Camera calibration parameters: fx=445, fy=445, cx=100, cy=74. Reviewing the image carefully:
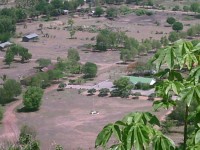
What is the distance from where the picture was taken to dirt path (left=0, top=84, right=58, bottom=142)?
20.9 m

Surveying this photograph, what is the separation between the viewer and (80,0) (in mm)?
58188

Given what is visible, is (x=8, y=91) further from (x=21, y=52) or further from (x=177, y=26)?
(x=177, y=26)

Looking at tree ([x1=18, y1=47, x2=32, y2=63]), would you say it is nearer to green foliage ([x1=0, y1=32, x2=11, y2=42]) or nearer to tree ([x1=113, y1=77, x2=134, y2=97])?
green foliage ([x1=0, y1=32, x2=11, y2=42])

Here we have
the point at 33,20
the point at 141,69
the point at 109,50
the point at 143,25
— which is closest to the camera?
the point at 141,69

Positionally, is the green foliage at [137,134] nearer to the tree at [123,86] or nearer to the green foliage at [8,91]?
the green foliage at [8,91]

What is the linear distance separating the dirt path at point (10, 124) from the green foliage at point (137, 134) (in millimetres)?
18247

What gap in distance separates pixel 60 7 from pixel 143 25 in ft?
39.5

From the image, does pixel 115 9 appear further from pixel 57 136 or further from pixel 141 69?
pixel 57 136

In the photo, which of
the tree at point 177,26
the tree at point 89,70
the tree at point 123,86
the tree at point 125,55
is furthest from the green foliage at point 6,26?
the tree at point 123,86

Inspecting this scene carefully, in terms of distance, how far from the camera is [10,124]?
22.8m

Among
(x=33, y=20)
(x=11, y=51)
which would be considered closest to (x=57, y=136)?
(x=11, y=51)

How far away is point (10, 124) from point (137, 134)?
21.0 meters

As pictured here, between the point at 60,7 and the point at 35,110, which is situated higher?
the point at 60,7

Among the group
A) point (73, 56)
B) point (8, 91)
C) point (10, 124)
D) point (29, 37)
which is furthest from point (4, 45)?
point (10, 124)
